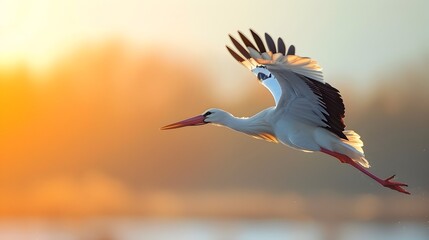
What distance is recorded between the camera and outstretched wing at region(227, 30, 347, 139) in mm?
2613

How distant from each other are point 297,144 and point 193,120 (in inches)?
16.5

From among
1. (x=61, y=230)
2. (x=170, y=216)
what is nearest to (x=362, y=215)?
(x=170, y=216)

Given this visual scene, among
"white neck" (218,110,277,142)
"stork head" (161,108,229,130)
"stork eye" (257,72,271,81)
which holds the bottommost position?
"white neck" (218,110,277,142)

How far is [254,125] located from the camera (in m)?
2.94

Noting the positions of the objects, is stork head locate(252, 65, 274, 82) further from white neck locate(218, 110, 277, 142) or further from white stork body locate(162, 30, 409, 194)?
white neck locate(218, 110, 277, 142)

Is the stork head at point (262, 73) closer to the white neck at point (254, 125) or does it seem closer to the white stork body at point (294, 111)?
the white stork body at point (294, 111)

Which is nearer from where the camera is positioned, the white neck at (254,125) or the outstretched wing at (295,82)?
the outstretched wing at (295,82)

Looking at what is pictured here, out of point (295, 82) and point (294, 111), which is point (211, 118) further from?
point (295, 82)

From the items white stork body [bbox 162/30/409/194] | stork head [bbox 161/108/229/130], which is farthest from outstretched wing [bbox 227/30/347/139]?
stork head [bbox 161/108/229/130]

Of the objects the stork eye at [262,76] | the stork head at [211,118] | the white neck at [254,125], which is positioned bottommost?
the white neck at [254,125]

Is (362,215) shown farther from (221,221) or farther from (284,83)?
(284,83)

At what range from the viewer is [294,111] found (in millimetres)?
2873

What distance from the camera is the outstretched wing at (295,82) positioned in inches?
103

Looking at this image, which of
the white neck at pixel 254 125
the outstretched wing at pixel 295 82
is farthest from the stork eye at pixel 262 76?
the white neck at pixel 254 125
